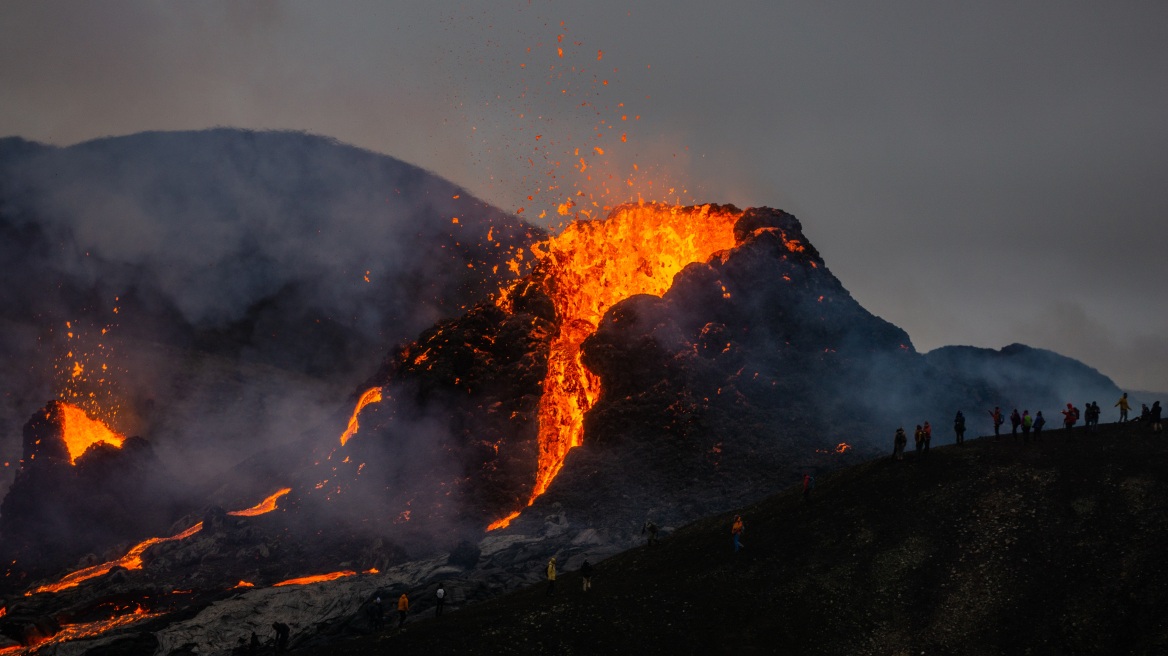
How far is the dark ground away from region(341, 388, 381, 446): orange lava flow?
168 ft

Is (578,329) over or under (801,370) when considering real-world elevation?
over

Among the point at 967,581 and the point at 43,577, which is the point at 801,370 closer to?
the point at 967,581

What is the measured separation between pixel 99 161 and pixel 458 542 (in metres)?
121

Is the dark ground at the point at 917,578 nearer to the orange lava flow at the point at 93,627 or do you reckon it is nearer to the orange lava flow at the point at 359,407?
the orange lava flow at the point at 93,627

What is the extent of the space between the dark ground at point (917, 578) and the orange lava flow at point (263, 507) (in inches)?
1852

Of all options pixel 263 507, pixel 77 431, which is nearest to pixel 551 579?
pixel 263 507

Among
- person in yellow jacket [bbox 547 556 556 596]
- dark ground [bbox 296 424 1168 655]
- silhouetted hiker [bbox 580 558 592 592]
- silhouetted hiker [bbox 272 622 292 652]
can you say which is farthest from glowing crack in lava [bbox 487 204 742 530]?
dark ground [bbox 296 424 1168 655]

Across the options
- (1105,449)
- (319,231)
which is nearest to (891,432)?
(1105,449)

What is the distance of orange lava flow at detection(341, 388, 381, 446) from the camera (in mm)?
98500

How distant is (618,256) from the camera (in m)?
113

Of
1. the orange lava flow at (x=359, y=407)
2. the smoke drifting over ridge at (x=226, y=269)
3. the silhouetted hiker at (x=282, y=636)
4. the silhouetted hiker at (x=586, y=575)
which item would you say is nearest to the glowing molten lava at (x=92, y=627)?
the silhouetted hiker at (x=282, y=636)

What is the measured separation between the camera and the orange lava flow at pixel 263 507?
88.8 metres

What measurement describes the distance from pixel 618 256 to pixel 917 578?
2983 inches

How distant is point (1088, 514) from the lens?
41.8 meters
